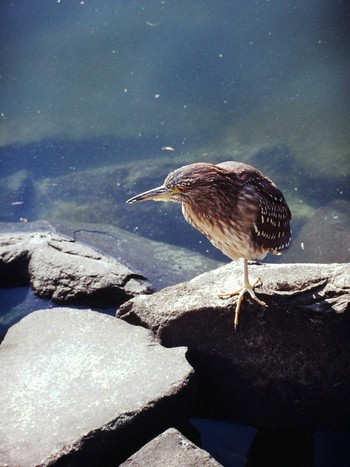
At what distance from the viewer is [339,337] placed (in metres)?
2.53

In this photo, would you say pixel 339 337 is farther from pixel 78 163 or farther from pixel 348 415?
pixel 78 163

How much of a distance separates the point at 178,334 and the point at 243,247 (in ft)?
1.75

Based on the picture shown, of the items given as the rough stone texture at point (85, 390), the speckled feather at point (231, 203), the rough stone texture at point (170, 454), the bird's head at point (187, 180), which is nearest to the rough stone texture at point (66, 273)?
the rough stone texture at point (85, 390)

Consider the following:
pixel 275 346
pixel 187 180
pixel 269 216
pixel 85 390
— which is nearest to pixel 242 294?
pixel 275 346

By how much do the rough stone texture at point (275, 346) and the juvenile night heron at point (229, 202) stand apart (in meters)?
0.10

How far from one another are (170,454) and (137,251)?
2.28 m

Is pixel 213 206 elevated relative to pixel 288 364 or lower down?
elevated

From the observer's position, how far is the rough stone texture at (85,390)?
2088 millimetres

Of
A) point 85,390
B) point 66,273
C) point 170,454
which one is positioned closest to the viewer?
point 170,454

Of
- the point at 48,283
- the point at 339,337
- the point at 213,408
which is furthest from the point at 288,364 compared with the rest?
the point at 48,283

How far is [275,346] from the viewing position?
2578 mm

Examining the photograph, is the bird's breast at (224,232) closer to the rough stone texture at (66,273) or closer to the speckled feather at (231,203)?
the speckled feather at (231,203)

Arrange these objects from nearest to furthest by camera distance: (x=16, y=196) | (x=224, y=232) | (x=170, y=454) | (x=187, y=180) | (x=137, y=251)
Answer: (x=170, y=454), (x=187, y=180), (x=224, y=232), (x=137, y=251), (x=16, y=196)

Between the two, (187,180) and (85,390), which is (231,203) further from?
(85,390)
